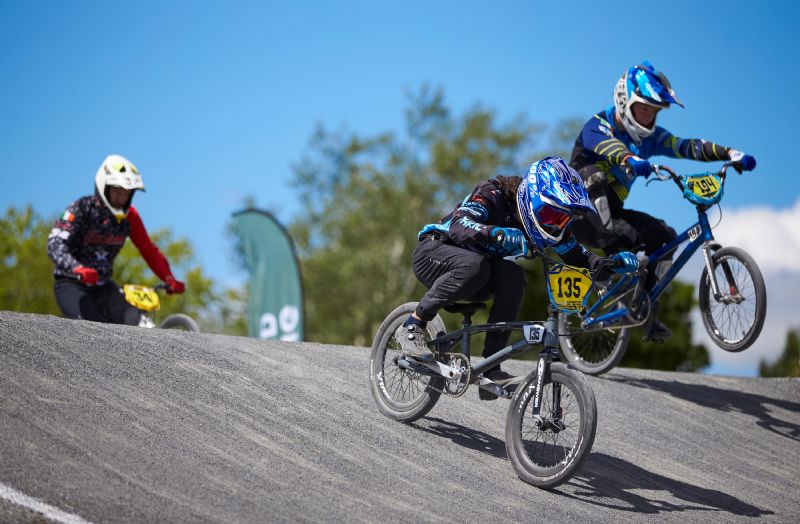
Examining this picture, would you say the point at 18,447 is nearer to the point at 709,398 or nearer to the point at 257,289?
the point at 709,398

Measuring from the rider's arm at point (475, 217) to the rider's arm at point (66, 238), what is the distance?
4.39 meters

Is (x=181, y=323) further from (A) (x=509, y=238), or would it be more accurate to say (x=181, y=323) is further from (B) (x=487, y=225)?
(A) (x=509, y=238)

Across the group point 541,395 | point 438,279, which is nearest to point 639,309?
point 438,279

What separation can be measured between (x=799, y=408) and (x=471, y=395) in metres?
4.29

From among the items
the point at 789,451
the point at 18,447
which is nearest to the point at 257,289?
the point at 789,451

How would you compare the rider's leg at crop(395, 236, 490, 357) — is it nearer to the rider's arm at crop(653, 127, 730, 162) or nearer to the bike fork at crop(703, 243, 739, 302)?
the bike fork at crop(703, 243, 739, 302)

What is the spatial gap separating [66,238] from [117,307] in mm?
900

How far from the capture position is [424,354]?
6723 mm

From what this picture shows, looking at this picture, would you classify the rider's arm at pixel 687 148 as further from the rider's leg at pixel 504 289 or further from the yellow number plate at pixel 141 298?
the yellow number plate at pixel 141 298

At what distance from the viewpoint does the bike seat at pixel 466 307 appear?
6.73 metres

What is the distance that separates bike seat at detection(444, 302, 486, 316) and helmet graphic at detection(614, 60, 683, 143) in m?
3.33

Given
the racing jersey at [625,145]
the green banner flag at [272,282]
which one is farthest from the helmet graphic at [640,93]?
the green banner flag at [272,282]

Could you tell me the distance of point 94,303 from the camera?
30.6 ft

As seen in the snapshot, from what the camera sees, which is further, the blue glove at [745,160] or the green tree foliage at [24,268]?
the green tree foliage at [24,268]
